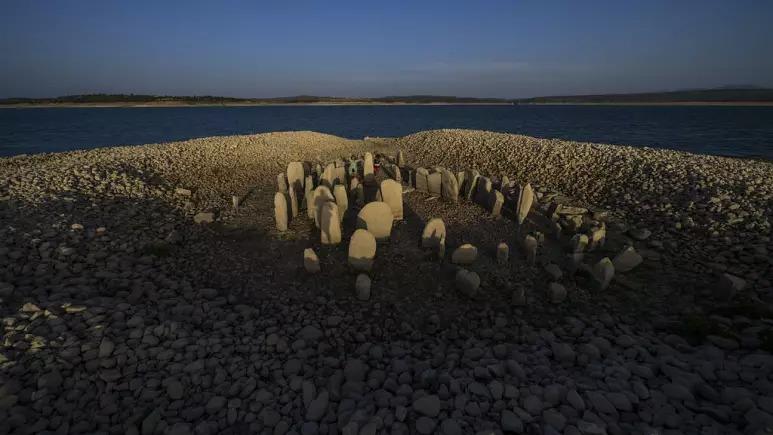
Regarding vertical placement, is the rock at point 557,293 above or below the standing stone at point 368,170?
below

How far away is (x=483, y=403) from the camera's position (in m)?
3.61

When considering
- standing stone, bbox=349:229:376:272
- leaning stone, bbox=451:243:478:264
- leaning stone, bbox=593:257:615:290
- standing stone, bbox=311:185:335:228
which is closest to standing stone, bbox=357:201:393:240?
standing stone, bbox=349:229:376:272

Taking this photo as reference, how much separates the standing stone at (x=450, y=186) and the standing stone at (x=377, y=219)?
→ 3165 mm

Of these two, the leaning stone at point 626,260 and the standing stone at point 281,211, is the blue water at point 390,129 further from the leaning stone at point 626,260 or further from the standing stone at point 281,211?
the standing stone at point 281,211

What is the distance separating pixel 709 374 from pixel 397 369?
11.6 feet

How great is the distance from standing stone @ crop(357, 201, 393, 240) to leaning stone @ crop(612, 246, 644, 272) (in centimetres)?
451

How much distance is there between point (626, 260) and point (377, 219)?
4.93 m

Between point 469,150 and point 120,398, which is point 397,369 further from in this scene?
point 469,150

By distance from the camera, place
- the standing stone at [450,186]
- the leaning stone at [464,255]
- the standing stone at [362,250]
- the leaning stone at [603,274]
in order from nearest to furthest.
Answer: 1. the leaning stone at [603,274]
2. the standing stone at [362,250]
3. the leaning stone at [464,255]
4. the standing stone at [450,186]

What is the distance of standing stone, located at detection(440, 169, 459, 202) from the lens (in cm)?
1004

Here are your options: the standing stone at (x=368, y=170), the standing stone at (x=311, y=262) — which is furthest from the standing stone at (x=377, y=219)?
the standing stone at (x=368, y=170)

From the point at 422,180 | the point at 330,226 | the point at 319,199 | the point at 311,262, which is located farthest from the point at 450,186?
the point at 311,262

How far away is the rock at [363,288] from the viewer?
236 inches

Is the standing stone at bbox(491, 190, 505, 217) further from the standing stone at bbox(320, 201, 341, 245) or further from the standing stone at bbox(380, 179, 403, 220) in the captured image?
the standing stone at bbox(320, 201, 341, 245)
